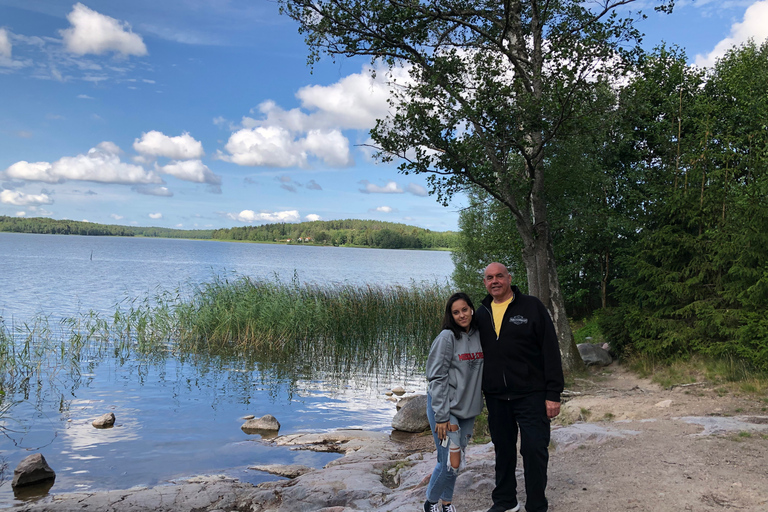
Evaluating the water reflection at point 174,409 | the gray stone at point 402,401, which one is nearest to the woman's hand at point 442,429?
the water reflection at point 174,409

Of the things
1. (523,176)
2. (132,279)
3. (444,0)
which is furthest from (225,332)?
(132,279)

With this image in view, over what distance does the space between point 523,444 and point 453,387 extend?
26.0 inches

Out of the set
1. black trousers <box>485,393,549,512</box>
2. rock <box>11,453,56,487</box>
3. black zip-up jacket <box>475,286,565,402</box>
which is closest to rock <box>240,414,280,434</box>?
rock <box>11,453,56,487</box>

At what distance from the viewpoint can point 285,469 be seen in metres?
7.25

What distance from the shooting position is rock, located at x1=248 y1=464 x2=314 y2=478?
23.3 feet

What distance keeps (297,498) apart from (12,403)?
719 cm

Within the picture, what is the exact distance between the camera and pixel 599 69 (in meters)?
9.50

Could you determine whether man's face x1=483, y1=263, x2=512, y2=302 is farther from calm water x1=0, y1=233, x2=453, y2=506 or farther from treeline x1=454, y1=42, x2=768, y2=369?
treeline x1=454, y1=42, x2=768, y2=369

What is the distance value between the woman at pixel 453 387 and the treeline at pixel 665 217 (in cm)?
647

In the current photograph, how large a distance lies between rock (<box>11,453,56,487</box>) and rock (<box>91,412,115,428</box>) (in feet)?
7.01

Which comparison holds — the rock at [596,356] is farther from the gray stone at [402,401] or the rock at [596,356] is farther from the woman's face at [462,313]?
the woman's face at [462,313]

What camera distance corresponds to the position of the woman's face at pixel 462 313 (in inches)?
154

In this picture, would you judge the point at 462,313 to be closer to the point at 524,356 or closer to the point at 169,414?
the point at 524,356

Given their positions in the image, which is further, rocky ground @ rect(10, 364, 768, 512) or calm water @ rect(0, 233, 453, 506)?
calm water @ rect(0, 233, 453, 506)
